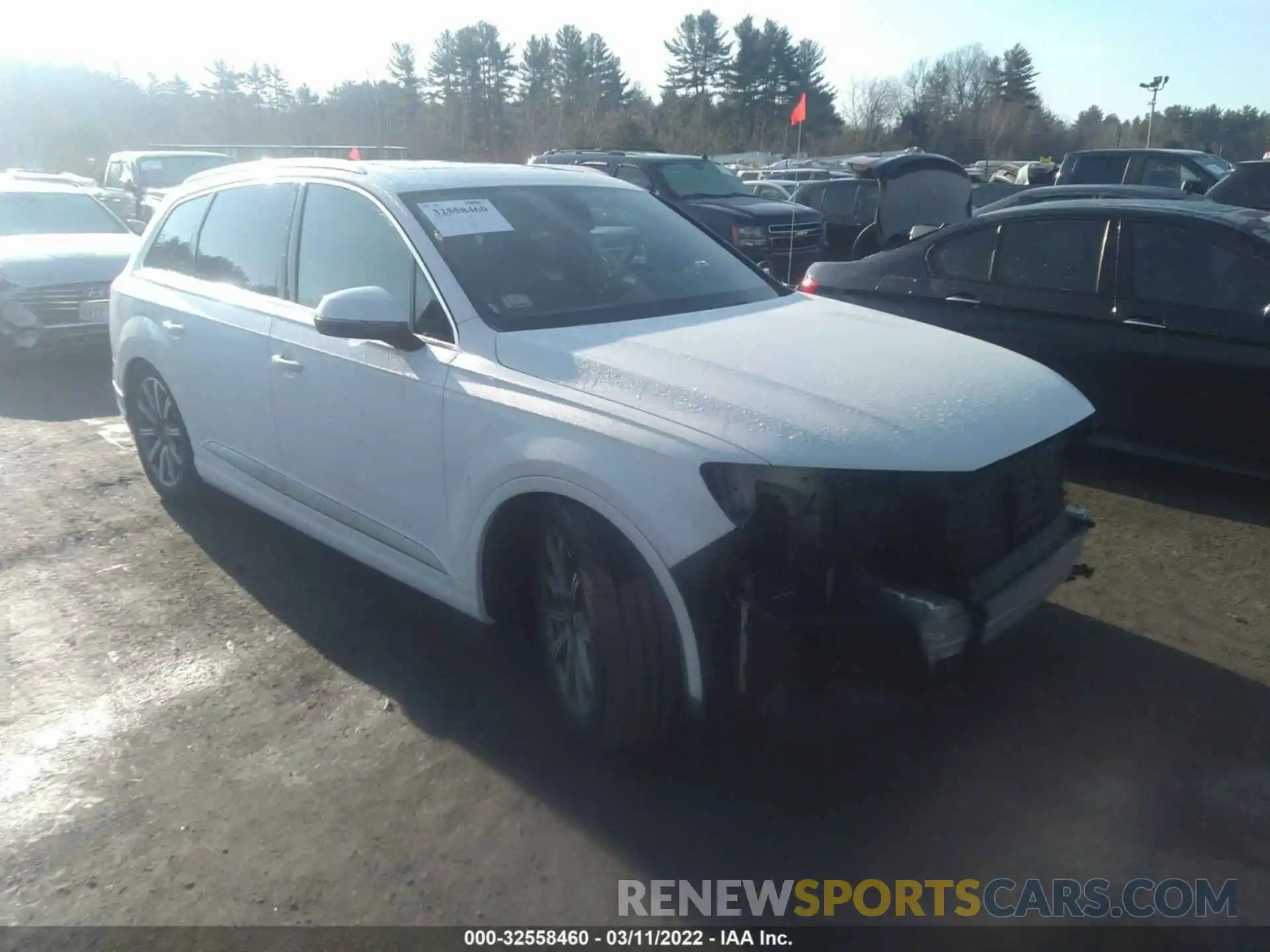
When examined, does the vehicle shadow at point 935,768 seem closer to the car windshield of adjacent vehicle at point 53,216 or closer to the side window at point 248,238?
the side window at point 248,238

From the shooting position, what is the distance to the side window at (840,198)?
54.1ft

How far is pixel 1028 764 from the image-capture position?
10.8 ft

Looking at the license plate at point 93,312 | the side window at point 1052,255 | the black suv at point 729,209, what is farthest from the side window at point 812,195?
the side window at point 1052,255

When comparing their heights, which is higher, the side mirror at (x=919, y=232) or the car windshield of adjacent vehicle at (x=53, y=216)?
the side mirror at (x=919, y=232)

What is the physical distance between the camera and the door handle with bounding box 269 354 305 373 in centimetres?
412

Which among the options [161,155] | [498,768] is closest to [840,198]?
[161,155]

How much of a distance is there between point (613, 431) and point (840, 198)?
1473 cm

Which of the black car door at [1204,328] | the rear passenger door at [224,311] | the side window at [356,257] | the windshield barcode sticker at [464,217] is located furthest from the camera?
the black car door at [1204,328]

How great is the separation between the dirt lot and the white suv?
0.35 m

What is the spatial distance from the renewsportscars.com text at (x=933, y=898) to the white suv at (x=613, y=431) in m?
0.48

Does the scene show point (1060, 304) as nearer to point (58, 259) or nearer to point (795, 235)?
point (795, 235)

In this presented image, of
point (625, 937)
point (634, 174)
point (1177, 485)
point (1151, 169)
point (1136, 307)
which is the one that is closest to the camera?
point (625, 937)

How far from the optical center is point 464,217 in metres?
3.89

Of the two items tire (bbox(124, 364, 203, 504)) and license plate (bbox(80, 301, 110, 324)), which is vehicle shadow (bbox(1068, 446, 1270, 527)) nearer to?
tire (bbox(124, 364, 203, 504))
